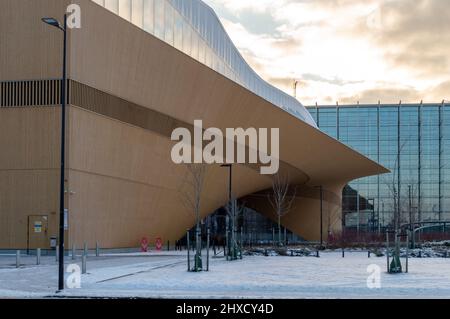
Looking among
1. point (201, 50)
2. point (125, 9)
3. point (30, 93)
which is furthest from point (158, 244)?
point (125, 9)

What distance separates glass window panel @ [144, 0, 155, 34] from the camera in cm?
4312

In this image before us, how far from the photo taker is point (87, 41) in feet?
121

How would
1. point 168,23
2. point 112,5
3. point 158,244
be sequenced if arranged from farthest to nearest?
point 158,244 → point 168,23 → point 112,5

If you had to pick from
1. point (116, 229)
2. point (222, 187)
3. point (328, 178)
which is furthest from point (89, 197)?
point (328, 178)

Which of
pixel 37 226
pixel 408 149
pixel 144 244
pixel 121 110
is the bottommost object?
pixel 144 244

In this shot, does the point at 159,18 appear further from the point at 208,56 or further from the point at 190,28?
the point at 208,56

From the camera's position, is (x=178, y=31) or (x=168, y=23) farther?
(x=178, y=31)

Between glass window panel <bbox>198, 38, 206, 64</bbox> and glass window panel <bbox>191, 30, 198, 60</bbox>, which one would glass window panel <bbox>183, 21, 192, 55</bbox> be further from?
glass window panel <bbox>198, 38, 206, 64</bbox>

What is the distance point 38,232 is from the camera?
37.2 meters

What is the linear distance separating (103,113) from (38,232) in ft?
25.5

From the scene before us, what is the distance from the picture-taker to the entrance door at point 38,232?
37.2m

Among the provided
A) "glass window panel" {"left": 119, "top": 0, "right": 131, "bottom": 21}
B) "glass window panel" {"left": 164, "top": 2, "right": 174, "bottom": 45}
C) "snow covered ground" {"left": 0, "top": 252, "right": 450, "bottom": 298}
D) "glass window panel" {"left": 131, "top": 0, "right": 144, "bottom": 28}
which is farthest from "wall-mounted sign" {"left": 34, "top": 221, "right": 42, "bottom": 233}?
"glass window panel" {"left": 164, "top": 2, "right": 174, "bottom": 45}

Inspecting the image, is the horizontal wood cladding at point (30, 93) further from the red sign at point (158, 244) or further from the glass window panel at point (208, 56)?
the glass window panel at point (208, 56)

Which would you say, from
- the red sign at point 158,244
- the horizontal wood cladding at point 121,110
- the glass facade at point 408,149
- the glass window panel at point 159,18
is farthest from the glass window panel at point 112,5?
the glass facade at point 408,149
